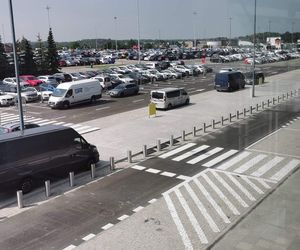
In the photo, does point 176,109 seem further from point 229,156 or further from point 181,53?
point 181,53

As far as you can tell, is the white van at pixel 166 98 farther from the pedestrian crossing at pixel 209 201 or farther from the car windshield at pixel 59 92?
the pedestrian crossing at pixel 209 201

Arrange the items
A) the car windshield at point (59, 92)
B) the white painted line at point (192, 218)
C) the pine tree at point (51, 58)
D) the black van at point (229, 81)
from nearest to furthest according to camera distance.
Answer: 1. the white painted line at point (192, 218)
2. the car windshield at point (59, 92)
3. the black van at point (229, 81)
4. the pine tree at point (51, 58)

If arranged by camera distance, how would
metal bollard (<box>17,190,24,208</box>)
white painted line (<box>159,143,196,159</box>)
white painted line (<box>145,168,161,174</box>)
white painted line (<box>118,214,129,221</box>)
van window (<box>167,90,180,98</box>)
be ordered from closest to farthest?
white painted line (<box>118,214,129,221</box>)
metal bollard (<box>17,190,24,208</box>)
white painted line (<box>145,168,161,174</box>)
white painted line (<box>159,143,196,159</box>)
van window (<box>167,90,180,98</box>)

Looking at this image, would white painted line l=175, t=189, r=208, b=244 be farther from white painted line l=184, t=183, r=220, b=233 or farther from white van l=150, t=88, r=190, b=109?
white van l=150, t=88, r=190, b=109

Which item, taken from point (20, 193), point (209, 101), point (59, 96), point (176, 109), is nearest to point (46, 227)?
point (20, 193)

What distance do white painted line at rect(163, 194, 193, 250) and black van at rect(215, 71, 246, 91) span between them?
2387 cm

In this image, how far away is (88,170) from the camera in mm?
13391

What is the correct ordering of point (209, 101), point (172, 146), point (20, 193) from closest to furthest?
point (20, 193) < point (172, 146) < point (209, 101)

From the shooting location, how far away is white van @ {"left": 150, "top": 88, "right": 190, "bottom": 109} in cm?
2525

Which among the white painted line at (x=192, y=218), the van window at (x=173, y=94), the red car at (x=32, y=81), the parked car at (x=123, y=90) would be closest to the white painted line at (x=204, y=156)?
the white painted line at (x=192, y=218)

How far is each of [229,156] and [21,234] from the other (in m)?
8.39

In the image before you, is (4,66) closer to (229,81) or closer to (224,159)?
(229,81)

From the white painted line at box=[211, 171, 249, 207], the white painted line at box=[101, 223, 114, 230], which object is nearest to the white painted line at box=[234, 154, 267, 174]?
the white painted line at box=[211, 171, 249, 207]

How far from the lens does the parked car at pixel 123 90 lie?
105ft
